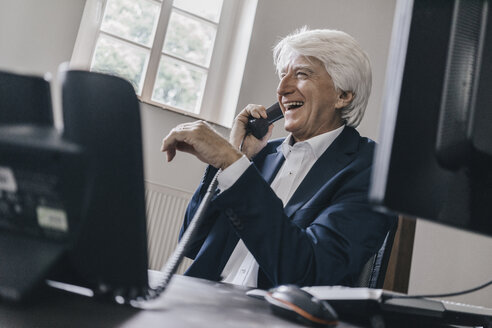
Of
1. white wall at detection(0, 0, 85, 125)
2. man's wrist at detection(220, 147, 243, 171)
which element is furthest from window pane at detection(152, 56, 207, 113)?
man's wrist at detection(220, 147, 243, 171)

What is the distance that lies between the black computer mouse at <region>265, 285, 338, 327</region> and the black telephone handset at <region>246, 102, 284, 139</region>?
3.38ft

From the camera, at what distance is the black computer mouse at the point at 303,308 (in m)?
0.47

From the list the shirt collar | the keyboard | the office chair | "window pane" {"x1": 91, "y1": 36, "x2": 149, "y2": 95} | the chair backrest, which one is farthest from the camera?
"window pane" {"x1": 91, "y1": 36, "x2": 149, "y2": 95}

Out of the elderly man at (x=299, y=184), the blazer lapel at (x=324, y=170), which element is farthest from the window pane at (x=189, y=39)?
the blazer lapel at (x=324, y=170)

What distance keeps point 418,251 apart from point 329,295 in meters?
2.84

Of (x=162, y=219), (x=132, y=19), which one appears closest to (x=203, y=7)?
(x=132, y=19)

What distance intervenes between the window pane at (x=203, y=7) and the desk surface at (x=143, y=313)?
3.48 m

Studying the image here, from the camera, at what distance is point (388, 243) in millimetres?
1127

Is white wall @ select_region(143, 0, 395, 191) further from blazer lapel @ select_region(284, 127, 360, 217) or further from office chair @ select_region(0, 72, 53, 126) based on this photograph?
office chair @ select_region(0, 72, 53, 126)

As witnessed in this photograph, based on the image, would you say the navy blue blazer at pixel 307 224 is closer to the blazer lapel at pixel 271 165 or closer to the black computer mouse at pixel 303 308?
the blazer lapel at pixel 271 165

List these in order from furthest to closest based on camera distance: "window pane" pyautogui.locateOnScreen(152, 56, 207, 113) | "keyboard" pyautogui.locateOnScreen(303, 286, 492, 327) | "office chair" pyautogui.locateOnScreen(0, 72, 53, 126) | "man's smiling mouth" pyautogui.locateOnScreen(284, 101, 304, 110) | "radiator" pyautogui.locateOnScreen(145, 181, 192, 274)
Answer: "window pane" pyautogui.locateOnScreen(152, 56, 207, 113) → "radiator" pyautogui.locateOnScreen(145, 181, 192, 274) → "man's smiling mouth" pyautogui.locateOnScreen(284, 101, 304, 110) → "keyboard" pyautogui.locateOnScreen(303, 286, 492, 327) → "office chair" pyautogui.locateOnScreen(0, 72, 53, 126)

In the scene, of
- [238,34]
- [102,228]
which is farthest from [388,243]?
[238,34]

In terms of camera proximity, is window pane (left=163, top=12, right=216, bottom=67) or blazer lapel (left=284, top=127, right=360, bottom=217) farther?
window pane (left=163, top=12, right=216, bottom=67)

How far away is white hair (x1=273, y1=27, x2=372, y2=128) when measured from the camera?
1394 mm
